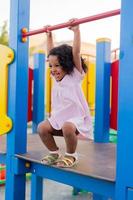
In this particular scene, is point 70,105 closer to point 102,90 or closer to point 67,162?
point 67,162

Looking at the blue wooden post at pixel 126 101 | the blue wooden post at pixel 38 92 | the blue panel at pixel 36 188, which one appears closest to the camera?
the blue wooden post at pixel 126 101

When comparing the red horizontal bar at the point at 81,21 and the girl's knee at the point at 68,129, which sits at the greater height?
the red horizontal bar at the point at 81,21

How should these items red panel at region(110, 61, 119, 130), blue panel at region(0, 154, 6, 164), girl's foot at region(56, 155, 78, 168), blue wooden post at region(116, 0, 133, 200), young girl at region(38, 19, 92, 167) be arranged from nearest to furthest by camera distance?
blue wooden post at region(116, 0, 133, 200) → girl's foot at region(56, 155, 78, 168) → young girl at region(38, 19, 92, 167) → blue panel at region(0, 154, 6, 164) → red panel at region(110, 61, 119, 130)

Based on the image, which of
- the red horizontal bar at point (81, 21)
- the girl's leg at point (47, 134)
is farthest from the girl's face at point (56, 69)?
the girl's leg at point (47, 134)

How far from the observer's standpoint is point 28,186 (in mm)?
3211

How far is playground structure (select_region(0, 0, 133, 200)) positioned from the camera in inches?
38.1

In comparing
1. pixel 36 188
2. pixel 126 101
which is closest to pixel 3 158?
pixel 36 188

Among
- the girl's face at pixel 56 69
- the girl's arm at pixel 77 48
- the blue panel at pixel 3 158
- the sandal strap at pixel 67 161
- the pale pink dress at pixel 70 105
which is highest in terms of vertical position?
the girl's arm at pixel 77 48

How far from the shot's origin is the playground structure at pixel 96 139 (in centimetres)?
97

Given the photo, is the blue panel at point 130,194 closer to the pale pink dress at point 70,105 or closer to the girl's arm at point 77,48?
the pale pink dress at point 70,105

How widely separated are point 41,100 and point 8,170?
103cm

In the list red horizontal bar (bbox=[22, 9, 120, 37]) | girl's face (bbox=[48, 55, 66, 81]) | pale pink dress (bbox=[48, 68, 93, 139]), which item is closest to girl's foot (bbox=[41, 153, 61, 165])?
pale pink dress (bbox=[48, 68, 93, 139])

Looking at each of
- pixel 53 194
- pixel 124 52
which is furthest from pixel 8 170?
pixel 53 194

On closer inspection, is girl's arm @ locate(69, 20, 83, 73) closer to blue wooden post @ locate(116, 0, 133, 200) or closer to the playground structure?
the playground structure
